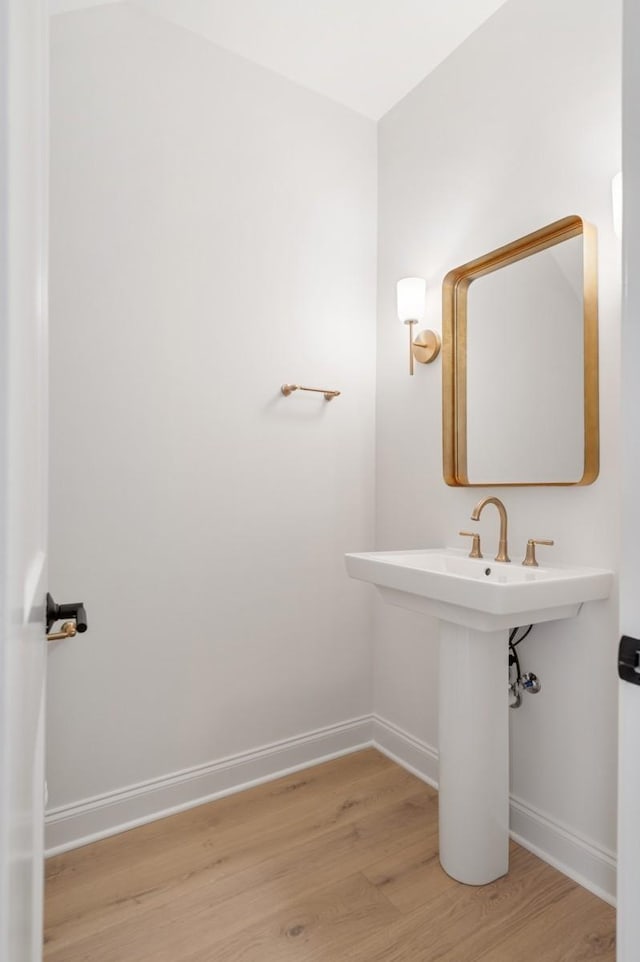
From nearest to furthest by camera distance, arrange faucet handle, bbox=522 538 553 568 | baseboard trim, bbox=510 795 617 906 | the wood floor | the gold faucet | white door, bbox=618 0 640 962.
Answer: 1. white door, bbox=618 0 640 962
2. the wood floor
3. baseboard trim, bbox=510 795 617 906
4. faucet handle, bbox=522 538 553 568
5. the gold faucet

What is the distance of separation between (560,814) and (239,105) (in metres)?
2.67

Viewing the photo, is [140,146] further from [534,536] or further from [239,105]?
[534,536]

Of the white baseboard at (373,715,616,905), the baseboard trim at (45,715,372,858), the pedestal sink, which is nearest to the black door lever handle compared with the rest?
the pedestal sink

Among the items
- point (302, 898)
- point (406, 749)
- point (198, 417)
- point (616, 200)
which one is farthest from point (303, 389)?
point (302, 898)

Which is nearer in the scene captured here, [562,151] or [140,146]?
[562,151]

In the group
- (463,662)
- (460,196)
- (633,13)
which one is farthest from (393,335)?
(633,13)

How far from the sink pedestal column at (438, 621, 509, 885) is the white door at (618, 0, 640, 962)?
76 centimetres

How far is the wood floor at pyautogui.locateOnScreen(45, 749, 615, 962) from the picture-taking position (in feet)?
4.23

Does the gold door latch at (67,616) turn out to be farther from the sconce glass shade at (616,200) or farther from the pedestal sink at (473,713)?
the sconce glass shade at (616,200)

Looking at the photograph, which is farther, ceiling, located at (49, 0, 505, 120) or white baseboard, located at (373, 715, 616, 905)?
ceiling, located at (49, 0, 505, 120)

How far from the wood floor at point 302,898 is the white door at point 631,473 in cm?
79

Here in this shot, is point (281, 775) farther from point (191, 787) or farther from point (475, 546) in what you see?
point (475, 546)

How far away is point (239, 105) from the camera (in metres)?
1.96

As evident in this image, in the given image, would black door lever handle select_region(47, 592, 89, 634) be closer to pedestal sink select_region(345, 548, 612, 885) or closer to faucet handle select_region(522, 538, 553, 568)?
pedestal sink select_region(345, 548, 612, 885)
